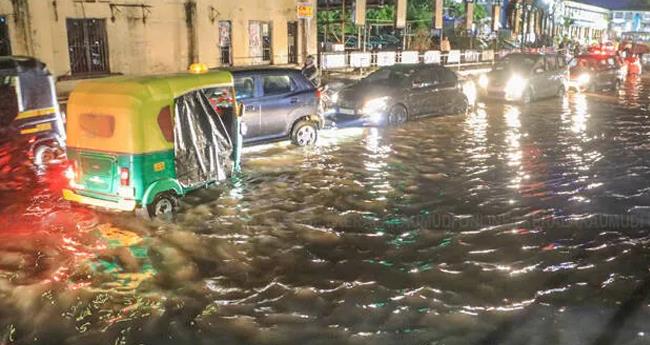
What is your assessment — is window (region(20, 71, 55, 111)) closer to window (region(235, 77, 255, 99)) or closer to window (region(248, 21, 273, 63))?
window (region(235, 77, 255, 99))

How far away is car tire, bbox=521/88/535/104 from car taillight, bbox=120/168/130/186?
633 inches

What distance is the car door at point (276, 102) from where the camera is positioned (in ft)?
37.6

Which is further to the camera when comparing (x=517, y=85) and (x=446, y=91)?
(x=517, y=85)

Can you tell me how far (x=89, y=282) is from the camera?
5.75 m

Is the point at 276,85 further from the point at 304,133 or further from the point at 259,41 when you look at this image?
the point at 259,41

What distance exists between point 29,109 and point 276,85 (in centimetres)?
453

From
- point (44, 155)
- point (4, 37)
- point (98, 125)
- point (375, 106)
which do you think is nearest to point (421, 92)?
point (375, 106)

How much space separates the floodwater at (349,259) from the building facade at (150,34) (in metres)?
6.66

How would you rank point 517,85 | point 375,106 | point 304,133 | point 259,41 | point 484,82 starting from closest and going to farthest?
point 304,133 → point 375,106 → point 517,85 → point 259,41 → point 484,82

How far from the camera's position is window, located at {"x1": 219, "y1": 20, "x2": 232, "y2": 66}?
2041cm

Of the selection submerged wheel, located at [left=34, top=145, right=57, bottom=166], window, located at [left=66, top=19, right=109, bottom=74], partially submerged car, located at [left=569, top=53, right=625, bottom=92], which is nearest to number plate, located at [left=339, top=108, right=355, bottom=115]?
submerged wheel, located at [left=34, top=145, right=57, bottom=166]

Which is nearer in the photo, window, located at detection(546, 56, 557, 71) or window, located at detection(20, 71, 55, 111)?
window, located at detection(20, 71, 55, 111)

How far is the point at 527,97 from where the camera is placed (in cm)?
2005

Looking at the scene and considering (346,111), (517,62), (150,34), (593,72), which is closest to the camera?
(346,111)
